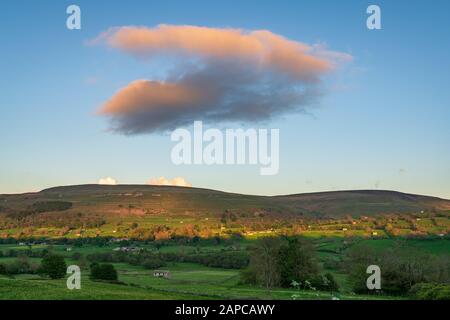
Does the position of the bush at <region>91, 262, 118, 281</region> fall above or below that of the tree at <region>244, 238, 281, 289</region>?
below

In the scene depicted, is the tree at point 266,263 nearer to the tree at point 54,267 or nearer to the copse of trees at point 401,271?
the copse of trees at point 401,271

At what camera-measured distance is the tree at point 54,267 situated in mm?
78812

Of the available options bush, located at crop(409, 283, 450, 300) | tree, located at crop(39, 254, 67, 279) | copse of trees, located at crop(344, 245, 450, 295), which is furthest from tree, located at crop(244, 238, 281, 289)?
tree, located at crop(39, 254, 67, 279)

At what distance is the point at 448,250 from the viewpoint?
113062 mm

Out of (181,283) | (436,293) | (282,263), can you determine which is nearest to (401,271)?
(282,263)

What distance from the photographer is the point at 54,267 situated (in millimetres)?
79000

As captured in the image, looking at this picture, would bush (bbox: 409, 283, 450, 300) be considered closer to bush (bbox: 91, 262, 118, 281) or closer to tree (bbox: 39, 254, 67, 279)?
bush (bbox: 91, 262, 118, 281)

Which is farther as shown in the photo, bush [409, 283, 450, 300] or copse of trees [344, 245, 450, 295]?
copse of trees [344, 245, 450, 295]

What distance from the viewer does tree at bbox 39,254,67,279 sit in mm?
78812
